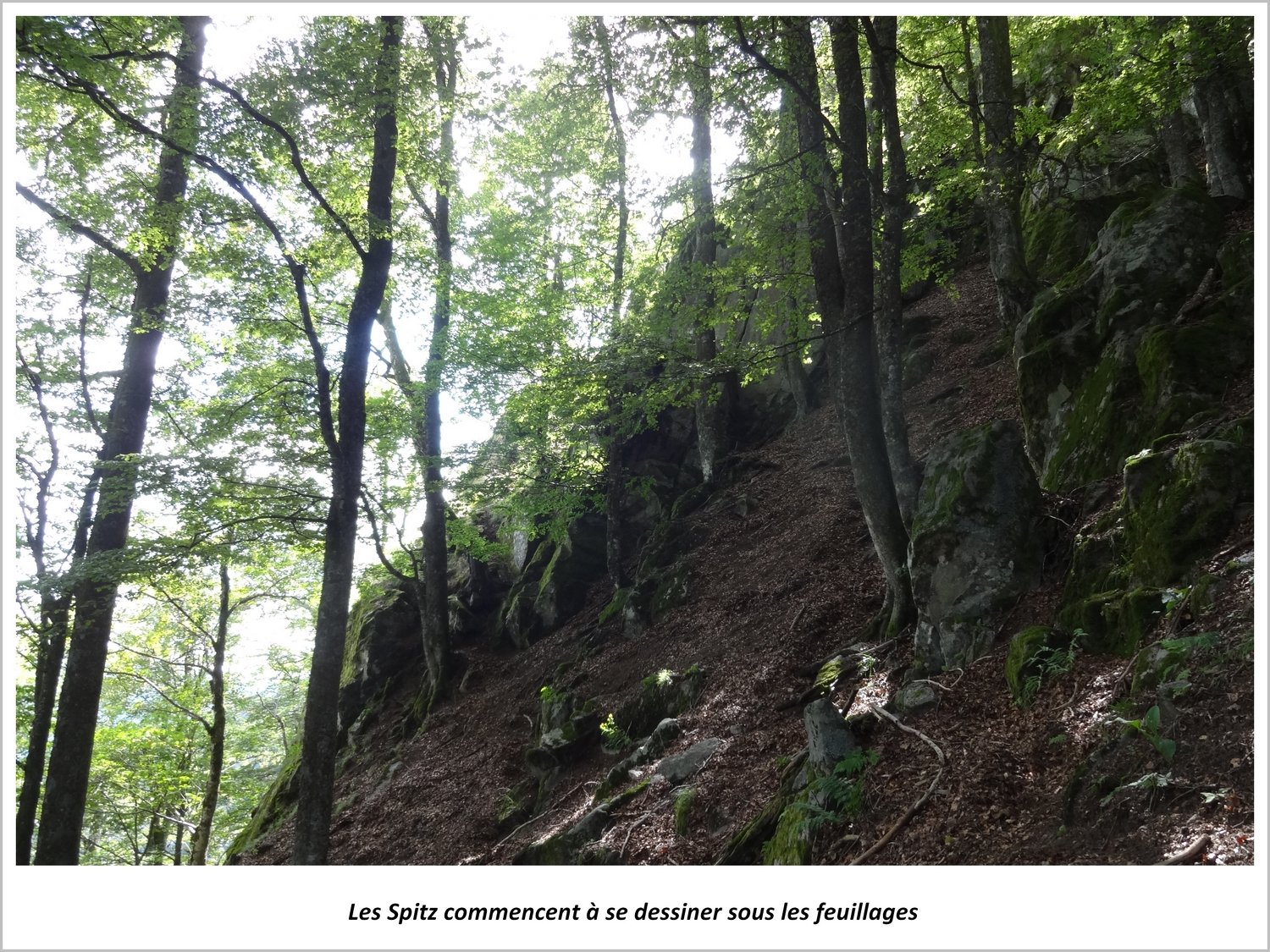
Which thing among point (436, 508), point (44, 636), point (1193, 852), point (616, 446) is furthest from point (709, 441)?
point (1193, 852)

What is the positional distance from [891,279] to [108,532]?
894 cm

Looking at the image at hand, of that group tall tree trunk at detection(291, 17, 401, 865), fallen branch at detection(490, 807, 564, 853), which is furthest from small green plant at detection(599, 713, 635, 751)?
tall tree trunk at detection(291, 17, 401, 865)

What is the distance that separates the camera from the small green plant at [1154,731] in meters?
3.38

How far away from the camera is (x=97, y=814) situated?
16359 mm

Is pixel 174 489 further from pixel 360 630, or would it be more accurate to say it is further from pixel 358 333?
pixel 360 630

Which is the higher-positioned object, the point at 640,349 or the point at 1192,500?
the point at 640,349

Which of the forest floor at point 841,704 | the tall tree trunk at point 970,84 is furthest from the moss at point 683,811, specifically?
the tall tree trunk at point 970,84

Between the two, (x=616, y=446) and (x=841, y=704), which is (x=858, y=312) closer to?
(x=841, y=704)

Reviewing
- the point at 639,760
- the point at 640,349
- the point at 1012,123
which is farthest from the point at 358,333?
the point at 1012,123

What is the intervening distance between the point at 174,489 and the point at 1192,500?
879 cm

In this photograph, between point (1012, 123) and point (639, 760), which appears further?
point (1012, 123)

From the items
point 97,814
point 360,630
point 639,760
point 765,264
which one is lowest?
point 97,814

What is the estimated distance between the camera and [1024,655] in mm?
5031

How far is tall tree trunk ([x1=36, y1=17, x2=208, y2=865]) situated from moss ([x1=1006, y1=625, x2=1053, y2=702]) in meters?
7.74
